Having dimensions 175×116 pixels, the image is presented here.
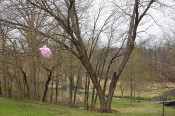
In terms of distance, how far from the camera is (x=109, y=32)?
43.2 feet

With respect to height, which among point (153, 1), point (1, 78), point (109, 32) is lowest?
point (1, 78)

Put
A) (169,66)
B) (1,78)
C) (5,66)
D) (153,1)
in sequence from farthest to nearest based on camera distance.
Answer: (1,78)
(5,66)
(169,66)
(153,1)

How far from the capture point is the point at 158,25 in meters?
9.91

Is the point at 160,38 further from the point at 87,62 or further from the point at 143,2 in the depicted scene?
the point at 87,62

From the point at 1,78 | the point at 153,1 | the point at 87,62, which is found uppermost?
the point at 153,1

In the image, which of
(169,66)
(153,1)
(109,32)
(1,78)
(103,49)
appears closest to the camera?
(153,1)

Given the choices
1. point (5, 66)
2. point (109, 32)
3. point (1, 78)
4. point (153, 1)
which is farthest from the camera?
point (1, 78)

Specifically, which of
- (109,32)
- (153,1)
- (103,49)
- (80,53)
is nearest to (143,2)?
(153,1)

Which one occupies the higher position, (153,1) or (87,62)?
(153,1)

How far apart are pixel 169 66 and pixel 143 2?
13.3ft

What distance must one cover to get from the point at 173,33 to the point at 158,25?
119cm

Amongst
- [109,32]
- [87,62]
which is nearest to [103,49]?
[109,32]

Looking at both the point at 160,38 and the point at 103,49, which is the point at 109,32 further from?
the point at 160,38

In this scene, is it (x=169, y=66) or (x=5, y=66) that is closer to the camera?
(x=169, y=66)
